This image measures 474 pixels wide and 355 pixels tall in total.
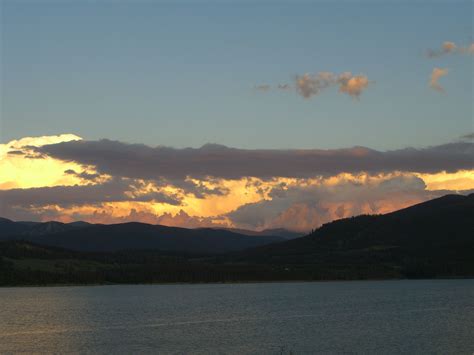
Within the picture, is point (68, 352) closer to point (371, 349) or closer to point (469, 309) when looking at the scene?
point (371, 349)

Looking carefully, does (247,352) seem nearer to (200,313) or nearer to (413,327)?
(413,327)

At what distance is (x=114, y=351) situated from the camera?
11594cm

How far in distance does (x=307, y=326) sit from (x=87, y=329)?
45.0 m

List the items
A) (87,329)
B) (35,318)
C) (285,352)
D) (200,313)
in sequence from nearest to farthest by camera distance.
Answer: (285,352)
(87,329)
(35,318)
(200,313)

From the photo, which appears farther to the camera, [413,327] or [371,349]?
[413,327]

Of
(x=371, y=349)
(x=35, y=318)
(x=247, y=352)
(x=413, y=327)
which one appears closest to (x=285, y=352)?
(x=247, y=352)

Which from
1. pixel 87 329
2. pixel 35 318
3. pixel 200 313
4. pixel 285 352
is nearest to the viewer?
pixel 285 352

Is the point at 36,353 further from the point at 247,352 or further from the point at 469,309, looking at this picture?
the point at 469,309

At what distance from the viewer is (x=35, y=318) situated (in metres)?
177

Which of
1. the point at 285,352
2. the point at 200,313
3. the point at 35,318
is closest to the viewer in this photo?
the point at 285,352

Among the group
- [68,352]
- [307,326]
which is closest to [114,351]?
[68,352]

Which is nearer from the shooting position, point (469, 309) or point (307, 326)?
point (307, 326)

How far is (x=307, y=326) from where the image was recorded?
6024 inches

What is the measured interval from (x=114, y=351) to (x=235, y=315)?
6863cm
